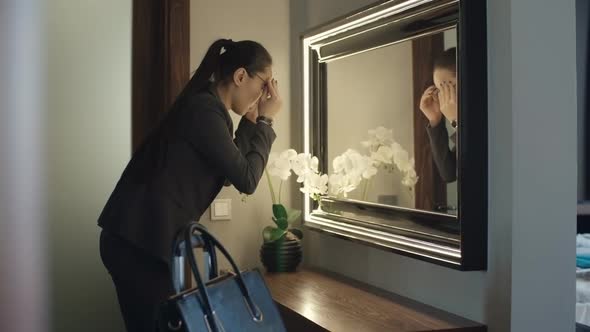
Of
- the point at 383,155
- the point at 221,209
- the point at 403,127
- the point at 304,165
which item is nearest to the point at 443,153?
the point at 403,127

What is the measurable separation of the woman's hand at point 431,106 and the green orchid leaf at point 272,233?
75 cm

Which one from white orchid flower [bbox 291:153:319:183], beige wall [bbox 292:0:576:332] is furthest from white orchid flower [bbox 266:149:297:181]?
beige wall [bbox 292:0:576:332]

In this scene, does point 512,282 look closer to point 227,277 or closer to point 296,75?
point 227,277

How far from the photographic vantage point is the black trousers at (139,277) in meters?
1.69

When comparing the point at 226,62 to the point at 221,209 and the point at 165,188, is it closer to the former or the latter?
the point at 165,188

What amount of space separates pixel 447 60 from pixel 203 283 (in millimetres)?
932

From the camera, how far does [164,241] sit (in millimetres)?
1673

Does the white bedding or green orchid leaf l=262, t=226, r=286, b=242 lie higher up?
green orchid leaf l=262, t=226, r=286, b=242

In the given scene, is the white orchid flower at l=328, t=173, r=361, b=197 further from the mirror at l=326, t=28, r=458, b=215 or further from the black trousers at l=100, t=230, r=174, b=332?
the black trousers at l=100, t=230, r=174, b=332

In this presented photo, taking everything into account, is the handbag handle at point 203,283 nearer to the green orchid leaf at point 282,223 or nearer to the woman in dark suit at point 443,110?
the woman in dark suit at point 443,110

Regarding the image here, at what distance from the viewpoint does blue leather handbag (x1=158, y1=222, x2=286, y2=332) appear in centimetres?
102

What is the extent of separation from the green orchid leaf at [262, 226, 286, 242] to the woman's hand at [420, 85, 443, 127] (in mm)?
755

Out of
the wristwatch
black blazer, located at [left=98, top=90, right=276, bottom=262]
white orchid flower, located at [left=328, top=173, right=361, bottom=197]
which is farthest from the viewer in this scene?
white orchid flower, located at [left=328, top=173, right=361, bottom=197]

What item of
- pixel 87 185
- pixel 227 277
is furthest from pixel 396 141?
pixel 87 185
